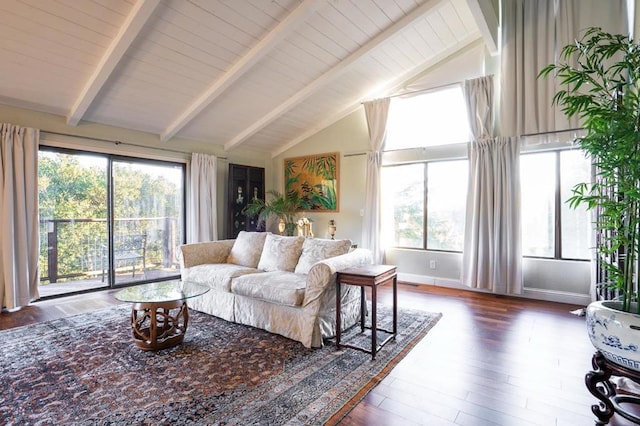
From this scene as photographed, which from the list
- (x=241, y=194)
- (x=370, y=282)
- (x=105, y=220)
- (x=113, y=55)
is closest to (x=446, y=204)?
(x=370, y=282)

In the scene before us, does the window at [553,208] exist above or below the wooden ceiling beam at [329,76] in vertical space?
below

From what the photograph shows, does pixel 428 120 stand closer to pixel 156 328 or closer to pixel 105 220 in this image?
pixel 156 328

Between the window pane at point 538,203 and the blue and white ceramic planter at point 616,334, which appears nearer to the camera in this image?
the blue and white ceramic planter at point 616,334

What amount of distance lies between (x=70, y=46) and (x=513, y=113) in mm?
5152

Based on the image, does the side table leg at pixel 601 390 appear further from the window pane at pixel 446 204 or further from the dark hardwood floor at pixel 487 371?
the window pane at pixel 446 204

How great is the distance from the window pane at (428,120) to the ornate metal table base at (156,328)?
162 inches

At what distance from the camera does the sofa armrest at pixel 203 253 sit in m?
3.88

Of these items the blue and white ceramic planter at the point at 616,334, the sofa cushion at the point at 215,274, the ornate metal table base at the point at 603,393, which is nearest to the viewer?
the blue and white ceramic planter at the point at 616,334

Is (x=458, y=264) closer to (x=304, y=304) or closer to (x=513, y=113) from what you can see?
(x=513, y=113)

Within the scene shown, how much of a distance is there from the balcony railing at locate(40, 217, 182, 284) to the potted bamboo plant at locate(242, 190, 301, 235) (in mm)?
1496

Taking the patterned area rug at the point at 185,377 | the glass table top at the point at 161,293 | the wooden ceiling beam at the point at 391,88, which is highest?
the wooden ceiling beam at the point at 391,88

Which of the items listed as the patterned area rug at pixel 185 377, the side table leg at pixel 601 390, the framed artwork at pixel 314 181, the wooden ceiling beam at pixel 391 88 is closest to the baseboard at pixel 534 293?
the patterned area rug at pixel 185 377

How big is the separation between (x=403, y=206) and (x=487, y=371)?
3308 mm

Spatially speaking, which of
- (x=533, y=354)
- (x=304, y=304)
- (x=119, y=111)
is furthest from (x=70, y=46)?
(x=533, y=354)
